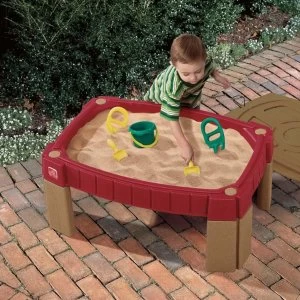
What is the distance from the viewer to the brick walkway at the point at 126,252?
472cm

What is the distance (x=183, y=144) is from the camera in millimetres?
4945

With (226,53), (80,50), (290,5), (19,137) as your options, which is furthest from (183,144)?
(290,5)

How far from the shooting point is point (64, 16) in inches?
275

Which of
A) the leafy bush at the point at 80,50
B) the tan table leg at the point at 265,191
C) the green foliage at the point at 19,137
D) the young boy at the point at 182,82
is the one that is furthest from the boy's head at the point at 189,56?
the leafy bush at the point at 80,50

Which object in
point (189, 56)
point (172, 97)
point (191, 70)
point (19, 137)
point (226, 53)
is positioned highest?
point (189, 56)

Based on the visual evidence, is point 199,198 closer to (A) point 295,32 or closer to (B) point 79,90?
(B) point 79,90

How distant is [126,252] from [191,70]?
1432 millimetres

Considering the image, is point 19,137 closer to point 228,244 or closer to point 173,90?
point 173,90

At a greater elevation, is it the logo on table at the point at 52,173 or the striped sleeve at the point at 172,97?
the striped sleeve at the point at 172,97

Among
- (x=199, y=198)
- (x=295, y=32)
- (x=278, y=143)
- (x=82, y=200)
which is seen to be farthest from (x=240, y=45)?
(x=199, y=198)

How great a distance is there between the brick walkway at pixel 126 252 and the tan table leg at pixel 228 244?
80 mm

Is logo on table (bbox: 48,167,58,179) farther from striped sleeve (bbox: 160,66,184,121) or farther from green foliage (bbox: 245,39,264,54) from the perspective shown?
green foliage (bbox: 245,39,264,54)

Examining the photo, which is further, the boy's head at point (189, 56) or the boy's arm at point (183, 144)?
the boy's arm at point (183, 144)

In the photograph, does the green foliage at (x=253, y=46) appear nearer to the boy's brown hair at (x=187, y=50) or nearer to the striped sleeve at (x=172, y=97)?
the striped sleeve at (x=172, y=97)
